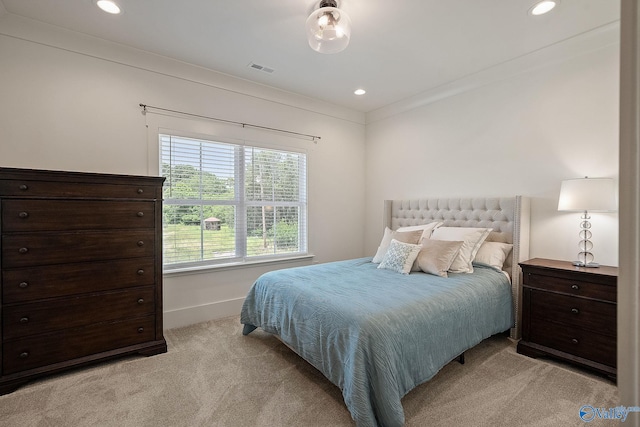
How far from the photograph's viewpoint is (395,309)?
→ 1.95 m

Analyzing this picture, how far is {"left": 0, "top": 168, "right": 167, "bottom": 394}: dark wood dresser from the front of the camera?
2.14 metres

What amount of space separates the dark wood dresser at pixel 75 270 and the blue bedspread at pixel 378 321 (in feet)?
3.21

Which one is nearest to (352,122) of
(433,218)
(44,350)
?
(433,218)

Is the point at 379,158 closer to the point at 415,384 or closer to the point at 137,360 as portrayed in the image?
the point at 415,384

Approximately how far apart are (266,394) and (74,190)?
209 cm

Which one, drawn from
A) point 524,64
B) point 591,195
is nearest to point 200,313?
point 591,195

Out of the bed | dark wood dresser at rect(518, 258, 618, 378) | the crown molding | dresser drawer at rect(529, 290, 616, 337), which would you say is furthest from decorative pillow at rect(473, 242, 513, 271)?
the crown molding

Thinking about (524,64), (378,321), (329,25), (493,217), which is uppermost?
(524,64)

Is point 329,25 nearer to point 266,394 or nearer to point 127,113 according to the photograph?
point 127,113

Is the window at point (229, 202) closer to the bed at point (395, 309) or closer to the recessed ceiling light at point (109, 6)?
the bed at point (395, 309)

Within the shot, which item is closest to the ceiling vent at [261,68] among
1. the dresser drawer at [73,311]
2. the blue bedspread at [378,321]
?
the blue bedspread at [378,321]

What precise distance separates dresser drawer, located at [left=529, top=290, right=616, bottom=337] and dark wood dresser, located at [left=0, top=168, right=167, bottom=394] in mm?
3260

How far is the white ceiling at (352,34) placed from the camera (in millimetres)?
2309

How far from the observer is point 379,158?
459 centimetres
